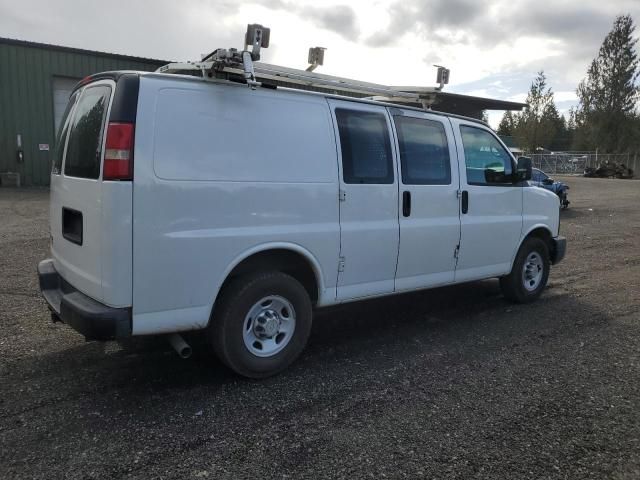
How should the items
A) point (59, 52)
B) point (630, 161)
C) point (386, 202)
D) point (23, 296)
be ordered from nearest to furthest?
point (386, 202), point (23, 296), point (59, 52), point (630, 161)

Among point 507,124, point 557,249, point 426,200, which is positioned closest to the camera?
point 426,200

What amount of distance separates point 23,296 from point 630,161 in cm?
5556

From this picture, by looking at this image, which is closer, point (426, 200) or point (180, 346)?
point (180, 346)

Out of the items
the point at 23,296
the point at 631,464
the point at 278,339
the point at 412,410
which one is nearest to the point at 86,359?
the point at 278,339

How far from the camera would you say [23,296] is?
233 inches

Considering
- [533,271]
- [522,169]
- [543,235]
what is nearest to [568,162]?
[543,235]

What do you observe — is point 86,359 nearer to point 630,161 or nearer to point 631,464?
point 631,464

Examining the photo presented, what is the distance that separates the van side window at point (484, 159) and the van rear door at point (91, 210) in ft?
11.5

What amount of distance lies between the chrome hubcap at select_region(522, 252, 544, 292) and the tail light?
4788mm

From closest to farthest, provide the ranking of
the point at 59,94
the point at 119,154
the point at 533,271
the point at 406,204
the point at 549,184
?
the point at 119,154 < the point at 406,204 < the point at 533,271 < the point at 549,184 < the point at 59,94

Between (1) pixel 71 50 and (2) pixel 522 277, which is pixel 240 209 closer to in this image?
(2) pixel 522 277

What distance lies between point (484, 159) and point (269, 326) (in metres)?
3.10

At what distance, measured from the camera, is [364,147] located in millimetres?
4508

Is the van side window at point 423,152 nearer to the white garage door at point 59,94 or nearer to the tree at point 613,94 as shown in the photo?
the white garage door at point 59,94
